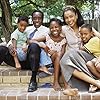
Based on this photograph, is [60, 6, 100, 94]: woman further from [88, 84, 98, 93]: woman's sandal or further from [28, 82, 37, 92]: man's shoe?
[28, 82, 37, 92]: man's shoe

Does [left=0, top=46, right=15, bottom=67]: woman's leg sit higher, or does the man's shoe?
[left=0, top=46, right=15, bottom=67]: woman's leg

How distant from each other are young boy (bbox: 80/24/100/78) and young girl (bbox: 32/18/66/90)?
1.05ft

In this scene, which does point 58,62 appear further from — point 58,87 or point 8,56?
point 8,56

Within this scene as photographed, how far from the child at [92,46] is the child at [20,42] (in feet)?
2.79

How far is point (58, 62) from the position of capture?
362 cm

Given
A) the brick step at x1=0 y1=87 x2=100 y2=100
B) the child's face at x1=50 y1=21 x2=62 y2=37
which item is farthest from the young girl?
the brick step at x1=0 y1=87 x2=100 y2=100

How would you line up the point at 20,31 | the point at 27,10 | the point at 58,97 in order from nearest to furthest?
1. the point at 58,97
2. the point at 20,31
3. the point at 27,10

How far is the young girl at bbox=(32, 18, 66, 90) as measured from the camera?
3635mm

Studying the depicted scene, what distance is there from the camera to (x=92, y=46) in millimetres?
3527

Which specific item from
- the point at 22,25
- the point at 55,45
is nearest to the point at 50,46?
the point at 55,45

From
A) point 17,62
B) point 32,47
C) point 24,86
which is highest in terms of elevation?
point 32,47

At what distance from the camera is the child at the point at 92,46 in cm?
345

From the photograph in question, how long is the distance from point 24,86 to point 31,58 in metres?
0.56

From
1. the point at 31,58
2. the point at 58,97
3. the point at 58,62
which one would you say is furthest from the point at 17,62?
the point at 58,97
